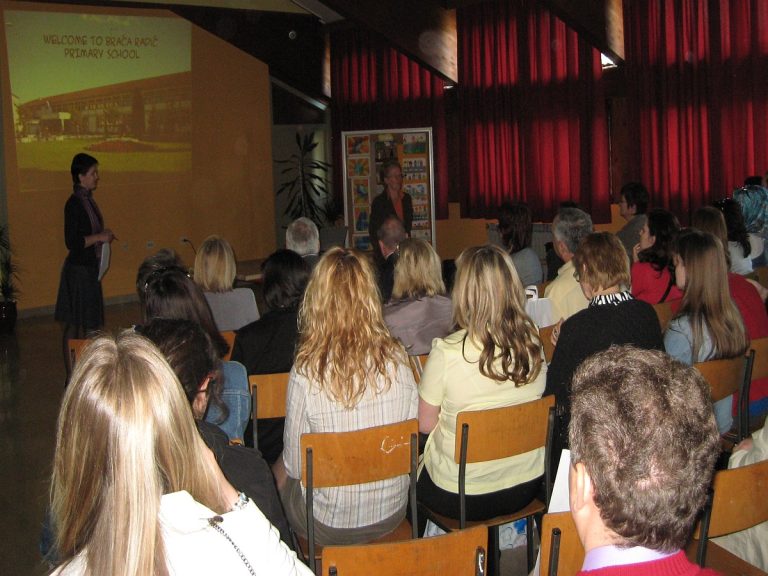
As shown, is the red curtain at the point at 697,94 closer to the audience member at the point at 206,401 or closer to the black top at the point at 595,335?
the black top at the point at 595,335

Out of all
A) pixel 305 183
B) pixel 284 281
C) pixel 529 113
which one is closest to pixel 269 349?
pixel 284 281

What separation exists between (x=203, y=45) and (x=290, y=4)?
1.67m

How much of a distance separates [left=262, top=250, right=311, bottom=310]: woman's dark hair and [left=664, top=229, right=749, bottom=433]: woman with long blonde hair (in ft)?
5.26

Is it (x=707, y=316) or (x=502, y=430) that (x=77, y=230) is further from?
(x=707, y=316)

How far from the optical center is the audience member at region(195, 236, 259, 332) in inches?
181

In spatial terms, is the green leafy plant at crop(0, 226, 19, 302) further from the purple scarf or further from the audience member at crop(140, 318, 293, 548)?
the audience member at crop(140, 318, 293, 548)

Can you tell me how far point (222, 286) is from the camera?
4672 mm

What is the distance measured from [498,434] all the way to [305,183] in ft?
34.9

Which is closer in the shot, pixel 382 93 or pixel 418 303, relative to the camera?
pixel 418 303

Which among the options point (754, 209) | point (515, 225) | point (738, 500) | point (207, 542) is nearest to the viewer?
point (207, 542)

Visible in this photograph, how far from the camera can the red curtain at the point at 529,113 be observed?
32.0 ft

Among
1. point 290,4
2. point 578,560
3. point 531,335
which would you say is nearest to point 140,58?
point 290,4

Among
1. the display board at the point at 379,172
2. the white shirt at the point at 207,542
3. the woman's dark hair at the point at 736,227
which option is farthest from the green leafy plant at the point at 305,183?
the white shirt at the point at 207,542

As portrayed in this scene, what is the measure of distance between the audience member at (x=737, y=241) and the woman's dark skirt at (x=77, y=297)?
4555 millimetres
